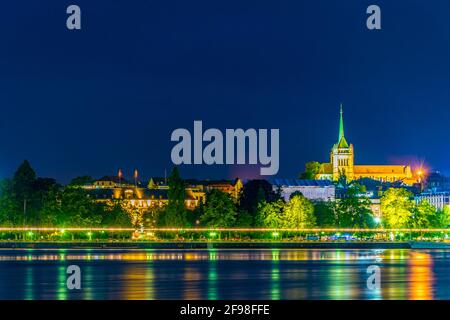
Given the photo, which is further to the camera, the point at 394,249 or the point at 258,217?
the point at 258,217

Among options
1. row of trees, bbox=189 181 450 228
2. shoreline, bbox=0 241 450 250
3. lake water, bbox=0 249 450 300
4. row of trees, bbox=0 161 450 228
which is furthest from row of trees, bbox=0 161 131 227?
lake water, bbox=0 249 450 300

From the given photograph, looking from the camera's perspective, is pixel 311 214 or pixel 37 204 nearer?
pixel 37 204

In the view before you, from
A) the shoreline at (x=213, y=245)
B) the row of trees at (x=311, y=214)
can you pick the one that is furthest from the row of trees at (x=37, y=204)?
the row of trees at (x=311, y=214)

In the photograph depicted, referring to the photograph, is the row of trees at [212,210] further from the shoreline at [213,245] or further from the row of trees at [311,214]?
the shoreline at [213,245]

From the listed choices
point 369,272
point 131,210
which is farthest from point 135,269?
point 131,210

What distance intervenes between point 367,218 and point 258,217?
1368 cm

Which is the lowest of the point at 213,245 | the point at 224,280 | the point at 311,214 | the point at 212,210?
the point at 213,245

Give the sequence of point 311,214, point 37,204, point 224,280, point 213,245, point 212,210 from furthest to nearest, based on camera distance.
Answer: point 311,214, point 212,210, point 213,245, point 37,204, point 224,280

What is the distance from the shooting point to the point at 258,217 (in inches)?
5615

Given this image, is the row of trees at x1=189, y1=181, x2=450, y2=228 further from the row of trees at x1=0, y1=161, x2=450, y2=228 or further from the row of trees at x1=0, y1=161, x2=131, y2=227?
the row of trees at x1=0, y1=161, x2=131, y2=227

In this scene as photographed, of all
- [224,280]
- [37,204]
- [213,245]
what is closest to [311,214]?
[213,245]

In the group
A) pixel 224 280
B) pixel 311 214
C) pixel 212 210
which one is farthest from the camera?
pixel 311 214

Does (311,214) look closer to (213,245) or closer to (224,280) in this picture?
(213,245)
